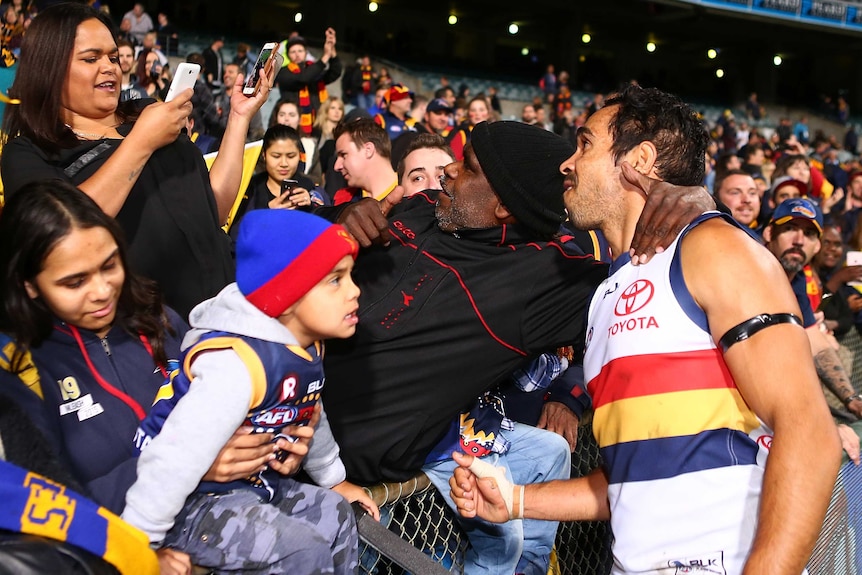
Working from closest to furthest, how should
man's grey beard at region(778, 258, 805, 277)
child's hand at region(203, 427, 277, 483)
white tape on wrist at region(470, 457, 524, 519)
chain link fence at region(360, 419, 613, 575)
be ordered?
child's hand at region(203, 427, 277, 483)
white tape on wrist at region(470, 457, 524, 519)
chain link fence at region(360, 419, 613, 575)
man's grey beard at region(778, 258, 805, 277)

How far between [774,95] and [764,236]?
3294cm

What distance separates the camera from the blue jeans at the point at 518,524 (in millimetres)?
2799

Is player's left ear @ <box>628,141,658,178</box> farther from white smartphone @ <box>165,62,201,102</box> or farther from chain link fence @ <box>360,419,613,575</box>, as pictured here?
white smartphone @ <box>165,62,201,102</box>

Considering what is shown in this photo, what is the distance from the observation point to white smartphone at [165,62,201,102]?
2691 mm

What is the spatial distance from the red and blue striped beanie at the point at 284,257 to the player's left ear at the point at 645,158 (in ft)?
2.99

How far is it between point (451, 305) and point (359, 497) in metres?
0.71

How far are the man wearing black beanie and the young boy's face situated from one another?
1.57 ft

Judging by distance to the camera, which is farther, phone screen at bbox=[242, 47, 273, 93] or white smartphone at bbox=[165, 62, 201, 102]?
phone screen at bbox=[242, 47, 273, 93]

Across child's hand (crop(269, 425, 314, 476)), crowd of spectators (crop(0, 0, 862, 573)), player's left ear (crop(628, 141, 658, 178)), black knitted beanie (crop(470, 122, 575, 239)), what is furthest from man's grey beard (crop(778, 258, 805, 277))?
child's hand (crop(269, 425, 314, 476))

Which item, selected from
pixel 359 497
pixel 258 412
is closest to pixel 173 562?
pixel 258 412

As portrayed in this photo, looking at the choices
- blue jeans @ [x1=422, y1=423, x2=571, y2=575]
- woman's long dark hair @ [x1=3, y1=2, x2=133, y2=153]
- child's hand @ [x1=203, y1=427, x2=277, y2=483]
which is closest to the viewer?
child's hand @ [x1=203, y1=427, x2=277, y2=483]

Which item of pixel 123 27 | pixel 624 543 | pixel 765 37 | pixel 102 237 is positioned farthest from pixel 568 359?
pixel 765 37

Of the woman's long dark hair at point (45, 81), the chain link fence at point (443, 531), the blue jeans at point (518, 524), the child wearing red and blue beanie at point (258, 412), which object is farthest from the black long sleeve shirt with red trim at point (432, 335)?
the woman's long dark hair at point (45, 81)

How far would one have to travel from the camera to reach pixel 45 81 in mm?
2707
